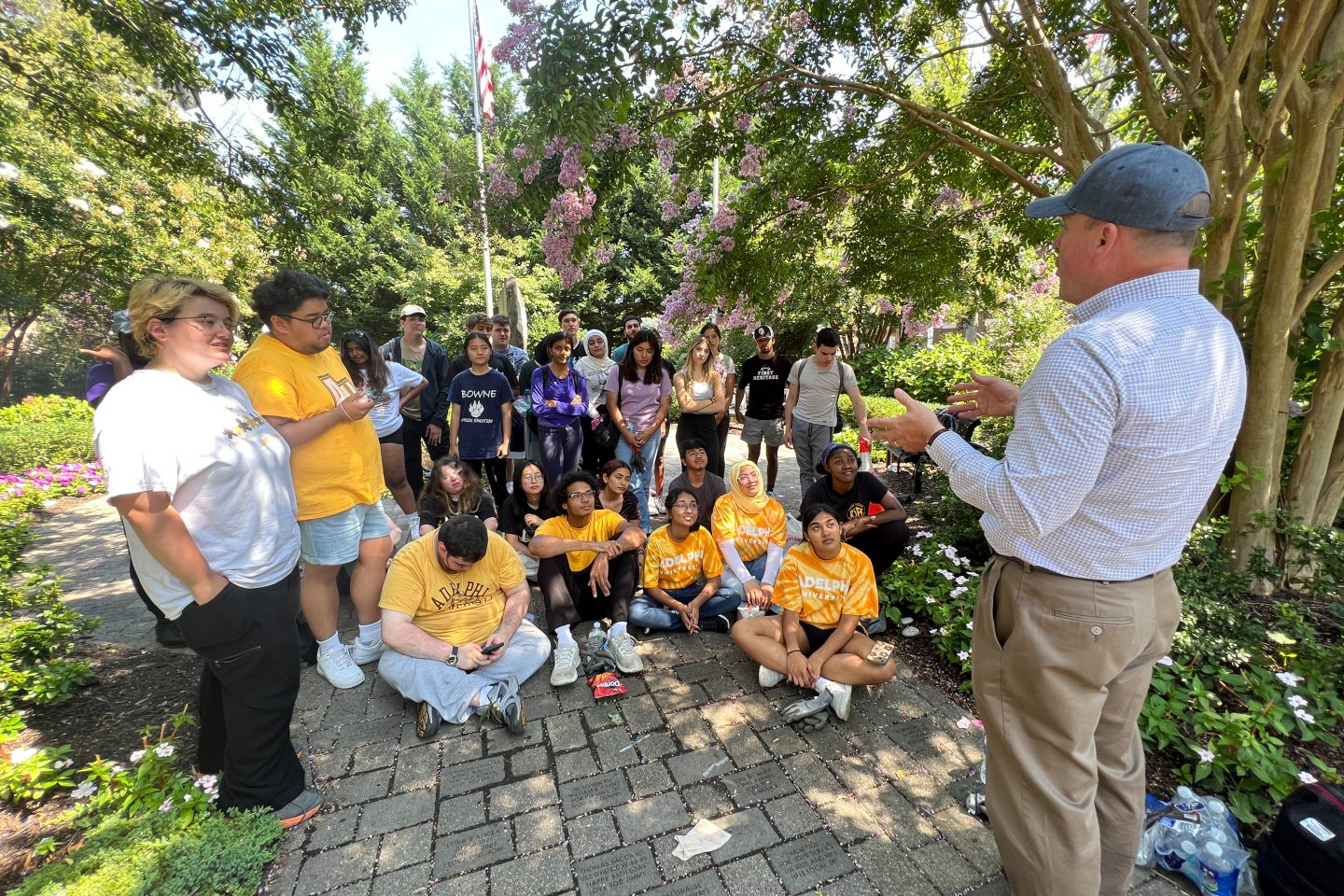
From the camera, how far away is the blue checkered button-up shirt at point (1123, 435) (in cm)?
128

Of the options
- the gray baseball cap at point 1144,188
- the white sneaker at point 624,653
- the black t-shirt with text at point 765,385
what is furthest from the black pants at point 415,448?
the gray baseball cap at point 1144,188

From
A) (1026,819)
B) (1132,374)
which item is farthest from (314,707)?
(1132,374)

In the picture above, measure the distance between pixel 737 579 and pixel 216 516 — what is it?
2821 mm

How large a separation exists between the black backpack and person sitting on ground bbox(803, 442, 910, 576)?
2.22 metres

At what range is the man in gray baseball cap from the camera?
1292 mm

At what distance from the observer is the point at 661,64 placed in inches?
122

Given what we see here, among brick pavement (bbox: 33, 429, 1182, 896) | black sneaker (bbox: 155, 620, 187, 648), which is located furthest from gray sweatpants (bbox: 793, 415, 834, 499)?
black sneaker (bbox: 155, 620, 187, 648)

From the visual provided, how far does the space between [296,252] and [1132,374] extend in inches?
277

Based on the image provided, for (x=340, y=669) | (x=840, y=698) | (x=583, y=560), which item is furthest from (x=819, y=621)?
(x=340, y=669)

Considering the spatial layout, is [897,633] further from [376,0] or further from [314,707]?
[376,0]

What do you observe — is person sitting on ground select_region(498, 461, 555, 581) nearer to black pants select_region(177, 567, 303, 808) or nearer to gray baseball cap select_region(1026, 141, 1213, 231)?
black pants select_region(177, 567, 303, 808)

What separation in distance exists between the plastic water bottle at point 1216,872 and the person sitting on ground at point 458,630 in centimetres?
262

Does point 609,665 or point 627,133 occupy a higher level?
point 627,133

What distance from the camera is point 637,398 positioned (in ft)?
16.9
